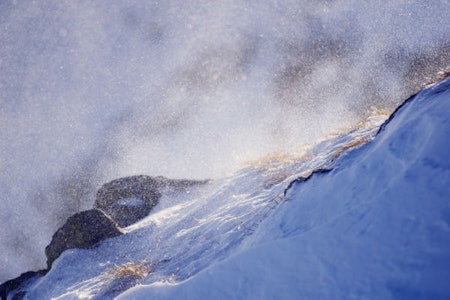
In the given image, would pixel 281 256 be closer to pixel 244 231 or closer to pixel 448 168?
pixel 244 231

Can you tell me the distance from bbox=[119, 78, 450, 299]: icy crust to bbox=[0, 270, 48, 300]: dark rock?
9.57 m

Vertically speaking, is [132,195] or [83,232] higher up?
[132,195]

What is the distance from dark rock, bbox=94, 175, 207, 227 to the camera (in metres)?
17.3

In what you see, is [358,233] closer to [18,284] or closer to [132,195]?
[18,284]

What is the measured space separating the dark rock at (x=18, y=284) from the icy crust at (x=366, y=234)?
957 centimetres

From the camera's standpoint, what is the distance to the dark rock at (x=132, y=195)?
17342 mm

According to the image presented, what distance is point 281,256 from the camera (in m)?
4.53

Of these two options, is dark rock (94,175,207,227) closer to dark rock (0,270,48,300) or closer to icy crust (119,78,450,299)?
dark rock (0,270,48,300)

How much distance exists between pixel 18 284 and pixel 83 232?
11.7ft

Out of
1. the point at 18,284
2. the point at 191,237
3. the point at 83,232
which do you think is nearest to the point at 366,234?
the point at 191,237

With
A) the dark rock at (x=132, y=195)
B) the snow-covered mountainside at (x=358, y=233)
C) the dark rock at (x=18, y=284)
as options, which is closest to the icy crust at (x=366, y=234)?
the snow-covered mountainside at (x=358, y=233)

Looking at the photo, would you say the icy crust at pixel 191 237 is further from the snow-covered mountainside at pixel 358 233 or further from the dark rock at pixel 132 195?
the dark rock at pixel 132 195

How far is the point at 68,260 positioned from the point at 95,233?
49.4 inches

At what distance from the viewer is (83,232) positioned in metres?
12.4
